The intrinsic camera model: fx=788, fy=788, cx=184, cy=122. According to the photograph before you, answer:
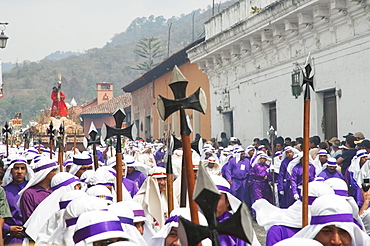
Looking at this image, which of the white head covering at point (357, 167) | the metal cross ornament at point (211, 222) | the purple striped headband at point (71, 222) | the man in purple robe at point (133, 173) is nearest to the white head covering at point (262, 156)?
the white head covering at point (357, 167)

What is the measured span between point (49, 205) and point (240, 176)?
10.3 meters

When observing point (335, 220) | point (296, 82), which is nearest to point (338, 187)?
point (335, 220)

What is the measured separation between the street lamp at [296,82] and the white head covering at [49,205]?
1269 centimetres

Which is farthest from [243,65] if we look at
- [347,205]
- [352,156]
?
[347,205]

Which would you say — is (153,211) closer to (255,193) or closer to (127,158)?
(127,158)

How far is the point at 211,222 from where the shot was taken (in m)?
3.08

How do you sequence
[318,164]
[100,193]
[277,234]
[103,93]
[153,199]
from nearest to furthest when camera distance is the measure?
1. [277,234]
2. [100,193]
3. [153,199]
4. [318,164]
5. [103,93]

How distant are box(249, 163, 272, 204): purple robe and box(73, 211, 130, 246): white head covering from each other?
12.7 meters

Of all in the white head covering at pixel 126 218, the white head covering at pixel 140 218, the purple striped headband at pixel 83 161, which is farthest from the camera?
the purple striped headband at pixel 83 161

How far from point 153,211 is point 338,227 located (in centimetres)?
386

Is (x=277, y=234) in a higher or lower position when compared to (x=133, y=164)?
lower

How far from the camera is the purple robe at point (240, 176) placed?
714 inches

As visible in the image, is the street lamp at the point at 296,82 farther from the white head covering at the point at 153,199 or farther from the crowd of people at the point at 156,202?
the white head covering at the point at 153,199

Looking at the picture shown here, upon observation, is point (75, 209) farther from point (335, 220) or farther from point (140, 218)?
point (335, 220)
